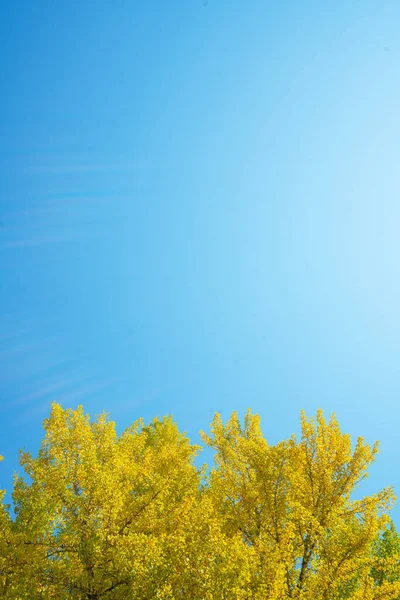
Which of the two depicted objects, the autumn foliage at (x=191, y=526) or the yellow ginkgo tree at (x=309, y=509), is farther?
the yellow ginkgo tree at (x=309, y=509)

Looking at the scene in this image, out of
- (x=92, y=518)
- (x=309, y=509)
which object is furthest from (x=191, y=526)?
(x=309, y=509)

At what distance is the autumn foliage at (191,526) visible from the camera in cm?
746

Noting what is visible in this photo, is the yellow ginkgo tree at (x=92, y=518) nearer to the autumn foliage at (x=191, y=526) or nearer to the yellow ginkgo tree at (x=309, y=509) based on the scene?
the autumn foliage at (x=191, y=526)

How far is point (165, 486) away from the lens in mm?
9852

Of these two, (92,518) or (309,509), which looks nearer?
(92,518)

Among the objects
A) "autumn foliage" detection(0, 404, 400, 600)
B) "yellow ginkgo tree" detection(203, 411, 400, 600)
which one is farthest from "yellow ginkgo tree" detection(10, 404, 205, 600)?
"yellow ginkgo tree" detection(203, 411, 400, 600)

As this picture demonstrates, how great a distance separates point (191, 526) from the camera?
8188 millimetres

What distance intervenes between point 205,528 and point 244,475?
331 centimetres

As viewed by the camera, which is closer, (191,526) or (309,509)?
(191,526)

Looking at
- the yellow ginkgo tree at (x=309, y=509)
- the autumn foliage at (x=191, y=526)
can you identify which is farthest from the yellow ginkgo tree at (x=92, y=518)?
the yellow ginkgo tree at (x=309, y=509)

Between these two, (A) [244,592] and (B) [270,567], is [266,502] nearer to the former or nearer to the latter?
(B) [270,567]

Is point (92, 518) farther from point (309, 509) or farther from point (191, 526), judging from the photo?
point (309, 509)

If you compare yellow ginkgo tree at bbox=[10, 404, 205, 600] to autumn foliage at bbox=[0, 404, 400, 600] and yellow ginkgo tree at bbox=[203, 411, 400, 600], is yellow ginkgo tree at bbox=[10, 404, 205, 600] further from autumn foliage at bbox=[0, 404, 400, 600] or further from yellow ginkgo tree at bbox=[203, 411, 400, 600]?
yellow ginkgo tree at bbox=[203, 411, 400, 600]

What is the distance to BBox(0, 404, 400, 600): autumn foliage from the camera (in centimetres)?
746
